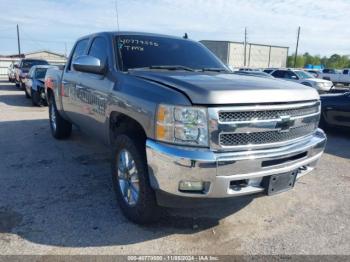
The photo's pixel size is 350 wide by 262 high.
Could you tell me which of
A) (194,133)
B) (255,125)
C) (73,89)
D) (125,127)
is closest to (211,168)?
(194,133)

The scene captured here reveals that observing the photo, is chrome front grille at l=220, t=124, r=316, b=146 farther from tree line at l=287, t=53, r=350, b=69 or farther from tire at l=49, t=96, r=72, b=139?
tree line at l=287, t=53, r=350, b=69

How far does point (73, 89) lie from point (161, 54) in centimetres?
165

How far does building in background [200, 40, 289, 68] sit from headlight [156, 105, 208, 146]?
54.6m

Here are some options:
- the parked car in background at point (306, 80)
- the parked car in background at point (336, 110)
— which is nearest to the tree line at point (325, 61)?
the parked car in background at point (306, 80)

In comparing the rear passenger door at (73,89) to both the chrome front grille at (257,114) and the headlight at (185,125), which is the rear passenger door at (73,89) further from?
the chrome front grille at (257,114)

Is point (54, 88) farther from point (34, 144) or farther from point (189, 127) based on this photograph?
point (189, 127)

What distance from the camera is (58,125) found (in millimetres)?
6730

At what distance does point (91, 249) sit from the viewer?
9.86ft

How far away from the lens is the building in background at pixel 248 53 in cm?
6109

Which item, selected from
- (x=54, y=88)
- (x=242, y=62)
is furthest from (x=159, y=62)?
(x=242, y=62)

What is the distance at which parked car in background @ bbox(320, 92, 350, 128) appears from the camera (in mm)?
7777

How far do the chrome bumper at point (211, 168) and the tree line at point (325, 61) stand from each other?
282ft

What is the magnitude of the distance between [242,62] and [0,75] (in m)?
41.8

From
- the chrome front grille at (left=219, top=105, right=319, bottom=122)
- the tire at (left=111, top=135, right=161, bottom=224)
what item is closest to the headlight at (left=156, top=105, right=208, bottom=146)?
the chrome front grille at (left=219, top=105, right=319, bottom=122)
